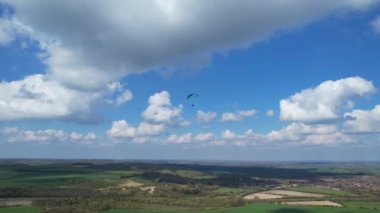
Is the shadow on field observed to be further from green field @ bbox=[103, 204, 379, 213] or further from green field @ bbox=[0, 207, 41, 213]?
green field @ bbox=[0, 207, 41, 213]

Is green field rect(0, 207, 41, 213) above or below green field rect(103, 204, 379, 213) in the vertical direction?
below

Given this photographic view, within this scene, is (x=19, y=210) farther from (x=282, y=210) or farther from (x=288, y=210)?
(x=288, y=210)

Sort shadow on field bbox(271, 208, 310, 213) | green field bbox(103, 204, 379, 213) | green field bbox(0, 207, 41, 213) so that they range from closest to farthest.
Answer: green field bbox(0, 207, 41, 213) → green field bbox(103, 204, 379, 213) → shadow on field bbox(271, 208, 310, 213)

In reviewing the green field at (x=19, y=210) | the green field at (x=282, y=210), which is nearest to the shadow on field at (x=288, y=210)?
the green field at (x=282, y=210)

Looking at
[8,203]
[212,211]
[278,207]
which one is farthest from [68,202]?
[278,207]

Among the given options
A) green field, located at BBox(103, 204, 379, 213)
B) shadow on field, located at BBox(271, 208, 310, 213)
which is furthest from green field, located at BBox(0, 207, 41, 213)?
shadow on field, located at BBox(271, 208, 310, 213)

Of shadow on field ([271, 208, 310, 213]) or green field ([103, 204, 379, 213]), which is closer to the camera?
green field ([103, 204, 379, 213])

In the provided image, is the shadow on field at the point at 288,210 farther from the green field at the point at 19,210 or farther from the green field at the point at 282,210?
the green field at the point at 19,210

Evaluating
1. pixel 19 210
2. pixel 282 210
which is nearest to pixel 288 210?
pixel 282 210

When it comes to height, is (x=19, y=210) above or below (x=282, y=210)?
below

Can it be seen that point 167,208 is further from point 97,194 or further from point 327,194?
point 327,194

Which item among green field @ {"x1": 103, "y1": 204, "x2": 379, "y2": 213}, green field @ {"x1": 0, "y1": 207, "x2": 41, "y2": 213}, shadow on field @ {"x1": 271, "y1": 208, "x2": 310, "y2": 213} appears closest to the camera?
green field @ {"x1": 0, "y1": 207, "x2": 41, "y2": 213}
